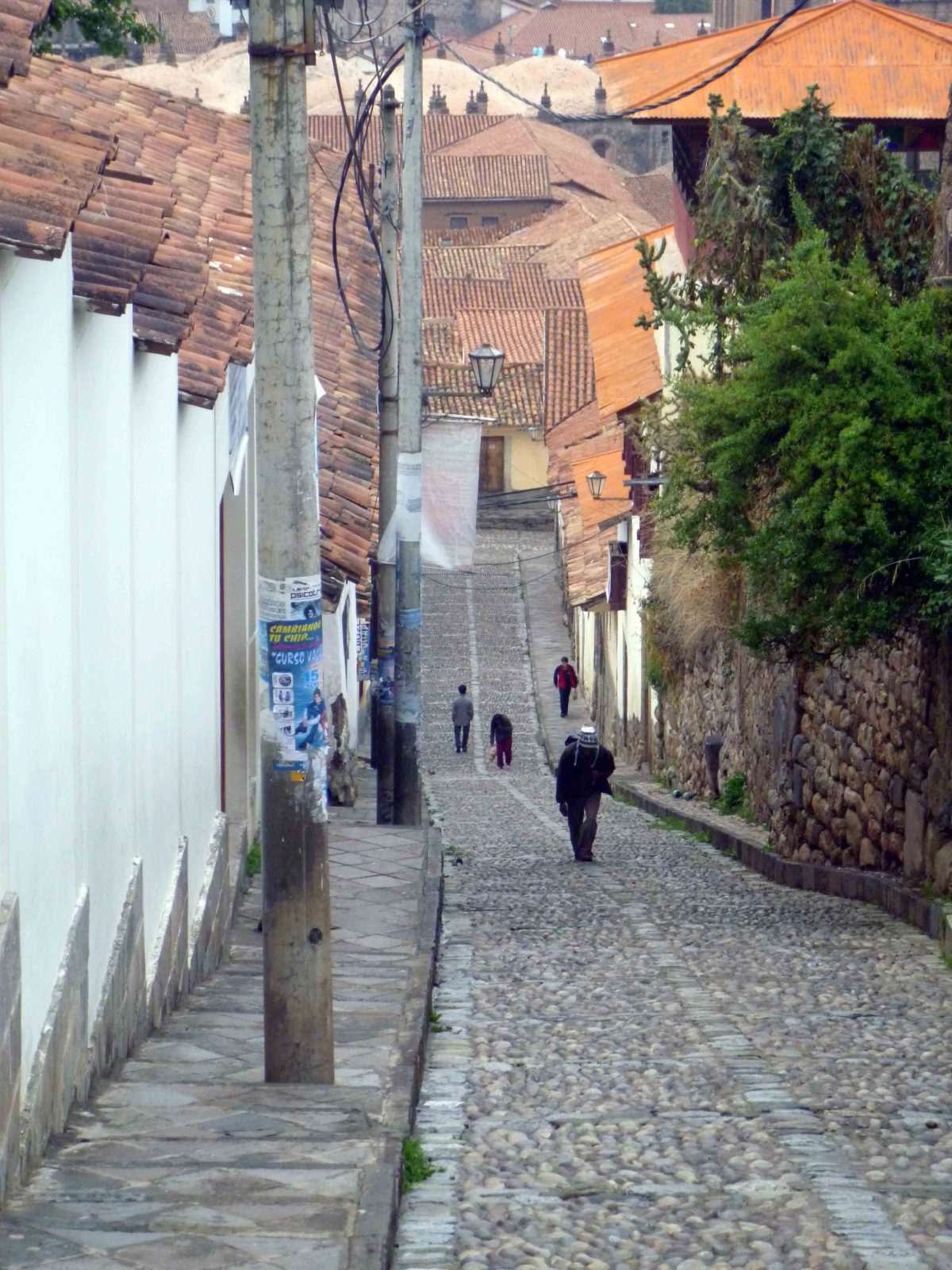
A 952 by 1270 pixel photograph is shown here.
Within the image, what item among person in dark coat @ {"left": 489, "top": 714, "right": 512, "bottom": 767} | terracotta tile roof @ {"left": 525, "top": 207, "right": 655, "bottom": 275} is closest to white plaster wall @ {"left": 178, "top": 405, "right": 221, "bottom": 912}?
person in dark coat @ {"left": 489, "top": 714, "right": 512, "bottom": 767}

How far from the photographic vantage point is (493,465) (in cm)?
5281

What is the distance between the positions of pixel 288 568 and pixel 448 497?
415 inches

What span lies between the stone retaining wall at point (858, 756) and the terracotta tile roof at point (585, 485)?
11.7 m

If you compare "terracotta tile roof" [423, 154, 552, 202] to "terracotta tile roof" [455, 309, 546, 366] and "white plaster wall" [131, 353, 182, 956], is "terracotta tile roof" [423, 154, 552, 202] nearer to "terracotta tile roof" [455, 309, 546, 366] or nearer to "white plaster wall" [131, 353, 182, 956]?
"terracotta tile roof" [455, 309, 546, 366]

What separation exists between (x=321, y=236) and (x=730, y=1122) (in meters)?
16.8

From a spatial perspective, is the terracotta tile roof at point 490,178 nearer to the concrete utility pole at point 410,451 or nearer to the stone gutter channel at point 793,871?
the stone gutter channel at point 793,871

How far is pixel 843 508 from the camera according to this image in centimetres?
1059

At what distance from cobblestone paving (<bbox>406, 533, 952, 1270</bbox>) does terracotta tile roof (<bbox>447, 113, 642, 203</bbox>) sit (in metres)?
61.7

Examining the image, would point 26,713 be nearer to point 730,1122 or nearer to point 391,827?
point 730,1122

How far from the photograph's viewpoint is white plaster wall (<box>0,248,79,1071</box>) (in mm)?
4883

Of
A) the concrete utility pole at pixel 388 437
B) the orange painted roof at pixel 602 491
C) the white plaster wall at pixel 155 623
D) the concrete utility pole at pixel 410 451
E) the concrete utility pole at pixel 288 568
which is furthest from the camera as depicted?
the orange painted roof at pixel 602 491

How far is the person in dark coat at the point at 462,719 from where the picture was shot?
31.1 m

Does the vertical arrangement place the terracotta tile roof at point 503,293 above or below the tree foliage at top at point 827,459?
above

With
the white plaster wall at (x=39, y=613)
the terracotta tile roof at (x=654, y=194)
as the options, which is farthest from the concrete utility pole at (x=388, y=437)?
the terracotta tile roof at (x=654, y=194)
